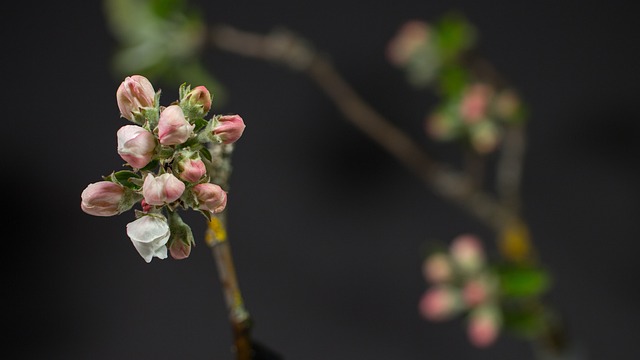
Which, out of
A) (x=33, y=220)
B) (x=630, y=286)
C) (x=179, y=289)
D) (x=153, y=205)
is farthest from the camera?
(x=630, y=286)

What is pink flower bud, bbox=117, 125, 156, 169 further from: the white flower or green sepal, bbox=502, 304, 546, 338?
green sepal, bbox=502, 304, 546, 338

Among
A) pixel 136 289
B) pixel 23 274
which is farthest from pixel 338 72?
pixel 23 274

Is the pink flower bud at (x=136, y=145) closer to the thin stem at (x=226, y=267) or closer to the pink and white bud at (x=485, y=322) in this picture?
the thin stem at (x=226, y=267)

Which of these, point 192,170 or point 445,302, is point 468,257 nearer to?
point 445,302

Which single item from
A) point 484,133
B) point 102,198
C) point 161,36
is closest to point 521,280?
point 484,133

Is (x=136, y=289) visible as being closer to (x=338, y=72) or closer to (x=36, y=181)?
(x=36, y=181)
